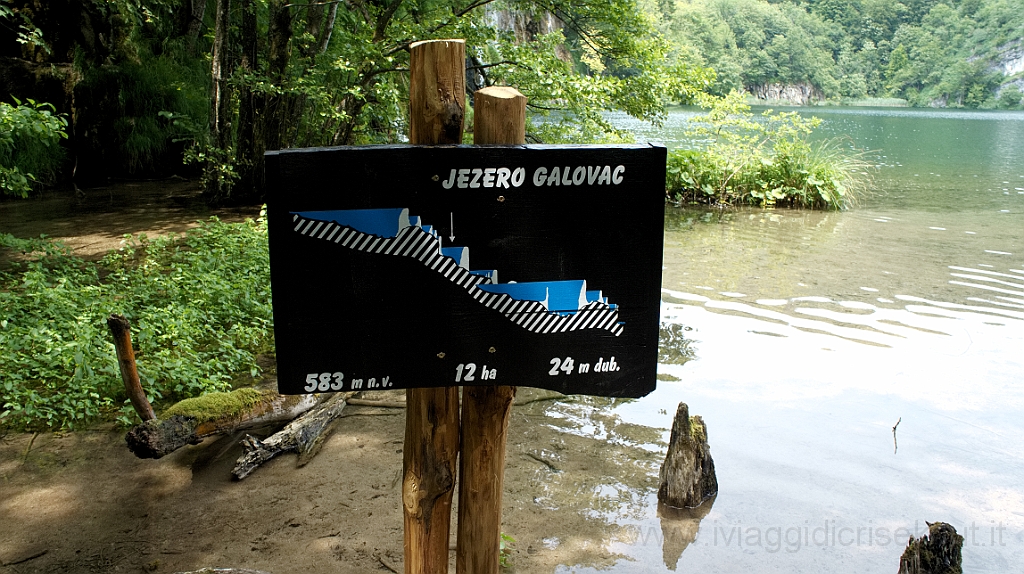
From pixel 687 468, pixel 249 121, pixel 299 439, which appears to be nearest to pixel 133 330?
pixel 299 439

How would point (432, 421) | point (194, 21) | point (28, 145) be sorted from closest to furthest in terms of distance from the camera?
point (432, 421) → point (28, 145) → point (194, 21)

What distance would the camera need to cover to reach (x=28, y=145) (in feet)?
49.0

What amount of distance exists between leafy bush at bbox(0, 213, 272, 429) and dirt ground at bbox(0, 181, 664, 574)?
1.16 feet

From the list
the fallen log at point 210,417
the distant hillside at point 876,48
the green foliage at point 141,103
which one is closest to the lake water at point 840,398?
the fallen log at point 210,417

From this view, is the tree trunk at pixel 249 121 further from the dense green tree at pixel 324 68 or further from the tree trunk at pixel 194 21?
the tree trunk at pixel 194 21

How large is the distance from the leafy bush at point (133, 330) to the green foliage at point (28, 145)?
0.85m

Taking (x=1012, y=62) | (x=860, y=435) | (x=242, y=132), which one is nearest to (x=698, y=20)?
(x=1012, y=62)

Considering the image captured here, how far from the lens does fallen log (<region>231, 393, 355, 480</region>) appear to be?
4.95 m

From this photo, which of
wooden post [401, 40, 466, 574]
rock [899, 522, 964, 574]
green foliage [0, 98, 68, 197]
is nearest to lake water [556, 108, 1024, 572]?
rock [899, 522, 964, 574]

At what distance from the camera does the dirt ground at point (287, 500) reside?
4094 mm

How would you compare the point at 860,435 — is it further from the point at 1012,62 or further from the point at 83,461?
the point at 1012,62

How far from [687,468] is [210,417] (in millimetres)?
2990

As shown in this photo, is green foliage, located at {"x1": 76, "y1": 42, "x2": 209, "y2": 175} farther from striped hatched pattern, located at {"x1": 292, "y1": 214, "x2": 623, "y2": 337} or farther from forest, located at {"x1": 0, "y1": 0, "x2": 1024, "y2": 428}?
striped hatched pattern, located at {"x1": 292, "y1": 214, "x2": 623, "y2": 337}

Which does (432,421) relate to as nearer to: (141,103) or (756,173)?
(756,173)
